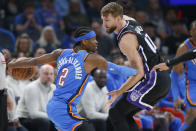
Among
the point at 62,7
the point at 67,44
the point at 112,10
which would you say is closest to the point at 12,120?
the point at 112,10

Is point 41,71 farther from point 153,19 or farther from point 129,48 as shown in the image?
point 153,19

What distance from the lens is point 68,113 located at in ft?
15.7

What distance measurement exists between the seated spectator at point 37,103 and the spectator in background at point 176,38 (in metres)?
4.54

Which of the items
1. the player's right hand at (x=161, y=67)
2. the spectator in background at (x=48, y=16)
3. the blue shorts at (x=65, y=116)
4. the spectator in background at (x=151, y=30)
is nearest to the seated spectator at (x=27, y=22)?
the spectator in background at (x=48, y=16)

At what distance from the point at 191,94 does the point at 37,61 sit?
93.0 inches

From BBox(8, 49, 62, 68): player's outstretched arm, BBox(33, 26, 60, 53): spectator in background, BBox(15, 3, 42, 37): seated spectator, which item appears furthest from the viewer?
BBox(15, 3, 42, 37): seated spectator

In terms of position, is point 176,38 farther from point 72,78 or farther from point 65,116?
point 65,116

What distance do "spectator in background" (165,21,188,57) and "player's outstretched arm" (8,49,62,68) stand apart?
19.9 ft

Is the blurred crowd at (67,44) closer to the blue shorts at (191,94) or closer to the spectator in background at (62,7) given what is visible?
the spectator in background at (62,7)

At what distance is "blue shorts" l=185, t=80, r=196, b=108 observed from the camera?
580 cm

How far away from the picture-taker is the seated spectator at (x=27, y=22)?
1000 cm

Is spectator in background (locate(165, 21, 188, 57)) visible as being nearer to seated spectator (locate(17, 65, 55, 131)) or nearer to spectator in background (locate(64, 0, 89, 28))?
spectator in background (locate(64, 0, 89, 28))

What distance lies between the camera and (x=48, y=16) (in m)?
10.4

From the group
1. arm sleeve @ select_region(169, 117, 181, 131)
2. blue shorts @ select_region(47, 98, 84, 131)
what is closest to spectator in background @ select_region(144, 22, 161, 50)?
arm sleeve @ select_region(169, 117, 181, 131)
